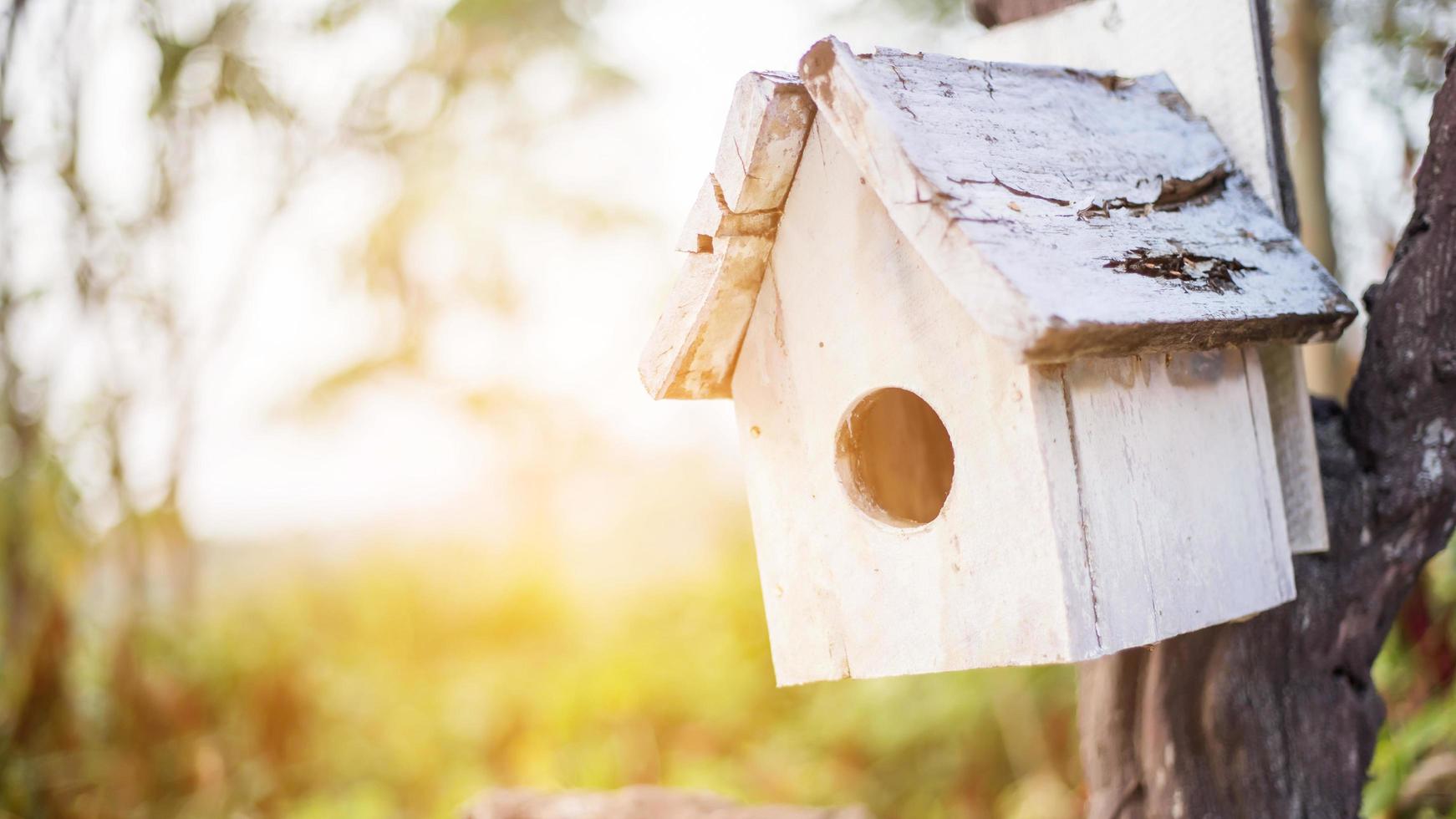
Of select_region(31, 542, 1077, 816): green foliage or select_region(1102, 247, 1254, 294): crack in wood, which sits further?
select_region(31, 542, 1077, 816): green foliage

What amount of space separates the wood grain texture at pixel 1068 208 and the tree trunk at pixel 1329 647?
8.3 inches

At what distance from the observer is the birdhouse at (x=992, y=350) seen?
1.17 m

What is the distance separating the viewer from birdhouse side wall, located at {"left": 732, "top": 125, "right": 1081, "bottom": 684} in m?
1.20

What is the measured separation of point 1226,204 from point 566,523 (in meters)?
6.23

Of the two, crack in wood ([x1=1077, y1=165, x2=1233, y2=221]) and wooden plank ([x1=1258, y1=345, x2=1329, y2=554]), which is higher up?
crack in wood ([x1=1077, y1=165, x2=1233, y2=221])

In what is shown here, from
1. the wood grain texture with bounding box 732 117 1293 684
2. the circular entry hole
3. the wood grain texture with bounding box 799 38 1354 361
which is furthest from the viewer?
Result: the circular entry hole

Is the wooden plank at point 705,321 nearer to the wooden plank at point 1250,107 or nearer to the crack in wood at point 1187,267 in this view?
the crack in wood at point 1187,267

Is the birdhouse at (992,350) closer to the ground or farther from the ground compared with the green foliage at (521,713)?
farther from the ground

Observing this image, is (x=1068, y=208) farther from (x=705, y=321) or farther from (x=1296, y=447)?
(x=1296, y=447)

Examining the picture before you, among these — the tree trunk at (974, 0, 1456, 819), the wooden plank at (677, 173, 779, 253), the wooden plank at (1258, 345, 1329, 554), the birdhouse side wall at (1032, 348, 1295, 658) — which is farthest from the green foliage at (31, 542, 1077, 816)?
the wooden plank at (677, 173, 779, 253)

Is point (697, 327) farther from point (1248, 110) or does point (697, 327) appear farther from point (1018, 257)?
point (1248, 110)

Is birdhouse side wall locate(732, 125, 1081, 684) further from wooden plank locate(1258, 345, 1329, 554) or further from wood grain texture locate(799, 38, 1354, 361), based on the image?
wooden plank locate(1258, 345, 1329, 554)

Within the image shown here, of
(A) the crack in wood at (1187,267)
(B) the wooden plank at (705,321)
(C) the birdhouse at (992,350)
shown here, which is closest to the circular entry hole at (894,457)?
(C) the birdhouse at (992,350)

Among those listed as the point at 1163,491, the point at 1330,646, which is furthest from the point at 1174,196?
the point at 1330,646
